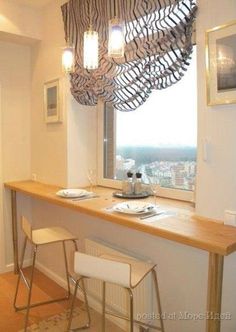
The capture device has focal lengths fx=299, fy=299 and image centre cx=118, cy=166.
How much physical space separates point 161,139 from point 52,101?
1.06m

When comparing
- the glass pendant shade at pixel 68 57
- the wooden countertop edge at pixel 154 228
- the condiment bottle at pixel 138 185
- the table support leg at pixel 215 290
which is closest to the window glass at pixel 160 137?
the condiment bottle at pixel 138 185

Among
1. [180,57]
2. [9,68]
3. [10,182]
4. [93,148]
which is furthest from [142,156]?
[9,68]

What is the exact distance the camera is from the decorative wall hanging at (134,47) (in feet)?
5.25

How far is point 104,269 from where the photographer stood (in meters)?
1.34

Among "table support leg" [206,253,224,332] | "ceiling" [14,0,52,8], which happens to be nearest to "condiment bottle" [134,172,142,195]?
"table support leg" [206,253,224,332]

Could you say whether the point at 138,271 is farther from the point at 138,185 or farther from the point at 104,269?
the point at 138,185

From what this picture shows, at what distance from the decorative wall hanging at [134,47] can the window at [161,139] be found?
282 millimetres

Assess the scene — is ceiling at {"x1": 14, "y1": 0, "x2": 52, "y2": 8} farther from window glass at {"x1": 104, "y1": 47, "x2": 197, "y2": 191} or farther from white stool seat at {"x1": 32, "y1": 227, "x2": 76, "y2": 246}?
white stool seat at {"x1": 32, "y1": 227, "x2": 76, "y2": 246}

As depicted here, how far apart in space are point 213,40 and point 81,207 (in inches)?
47.2

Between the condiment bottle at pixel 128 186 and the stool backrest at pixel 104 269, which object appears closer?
the stool backrest at pixel 104 269

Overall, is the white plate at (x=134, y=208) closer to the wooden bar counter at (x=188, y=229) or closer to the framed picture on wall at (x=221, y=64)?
the wooden bar counter at (x=188, y=229)

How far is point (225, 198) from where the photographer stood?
4.88 ft

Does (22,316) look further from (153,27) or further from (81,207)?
(153,27)

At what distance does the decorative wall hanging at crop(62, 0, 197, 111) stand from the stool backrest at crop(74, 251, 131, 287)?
1.00 meters
